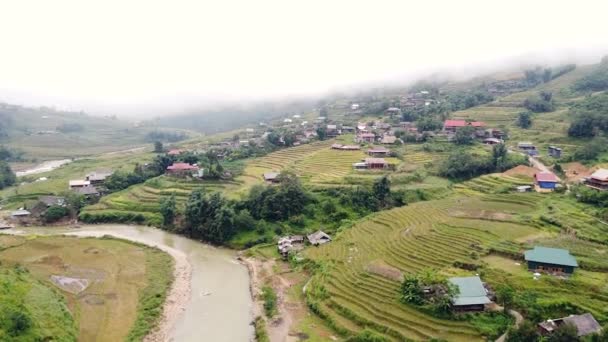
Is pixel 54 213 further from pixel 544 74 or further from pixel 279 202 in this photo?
pixel 544 74

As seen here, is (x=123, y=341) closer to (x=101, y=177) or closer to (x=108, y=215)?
(x=108, y=215)

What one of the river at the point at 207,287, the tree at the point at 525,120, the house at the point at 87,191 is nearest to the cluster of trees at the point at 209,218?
the river at the point at 207,287

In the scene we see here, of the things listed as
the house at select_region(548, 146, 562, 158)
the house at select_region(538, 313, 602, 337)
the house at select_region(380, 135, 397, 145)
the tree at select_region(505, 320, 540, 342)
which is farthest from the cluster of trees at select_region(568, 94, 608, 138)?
the tree at select_region(505, 320, 540, 342)

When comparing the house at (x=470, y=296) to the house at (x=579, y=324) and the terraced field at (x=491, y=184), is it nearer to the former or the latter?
the house at (x=579, y=324)

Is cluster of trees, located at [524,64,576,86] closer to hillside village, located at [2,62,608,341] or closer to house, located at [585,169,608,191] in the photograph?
hillside village, located at [2,62,608,341]

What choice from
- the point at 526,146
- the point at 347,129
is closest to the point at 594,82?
the point at 526,146

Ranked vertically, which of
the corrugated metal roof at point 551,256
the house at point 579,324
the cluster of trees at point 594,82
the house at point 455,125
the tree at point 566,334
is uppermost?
the cluster of trees at point 594,82

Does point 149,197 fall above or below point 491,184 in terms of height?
above
